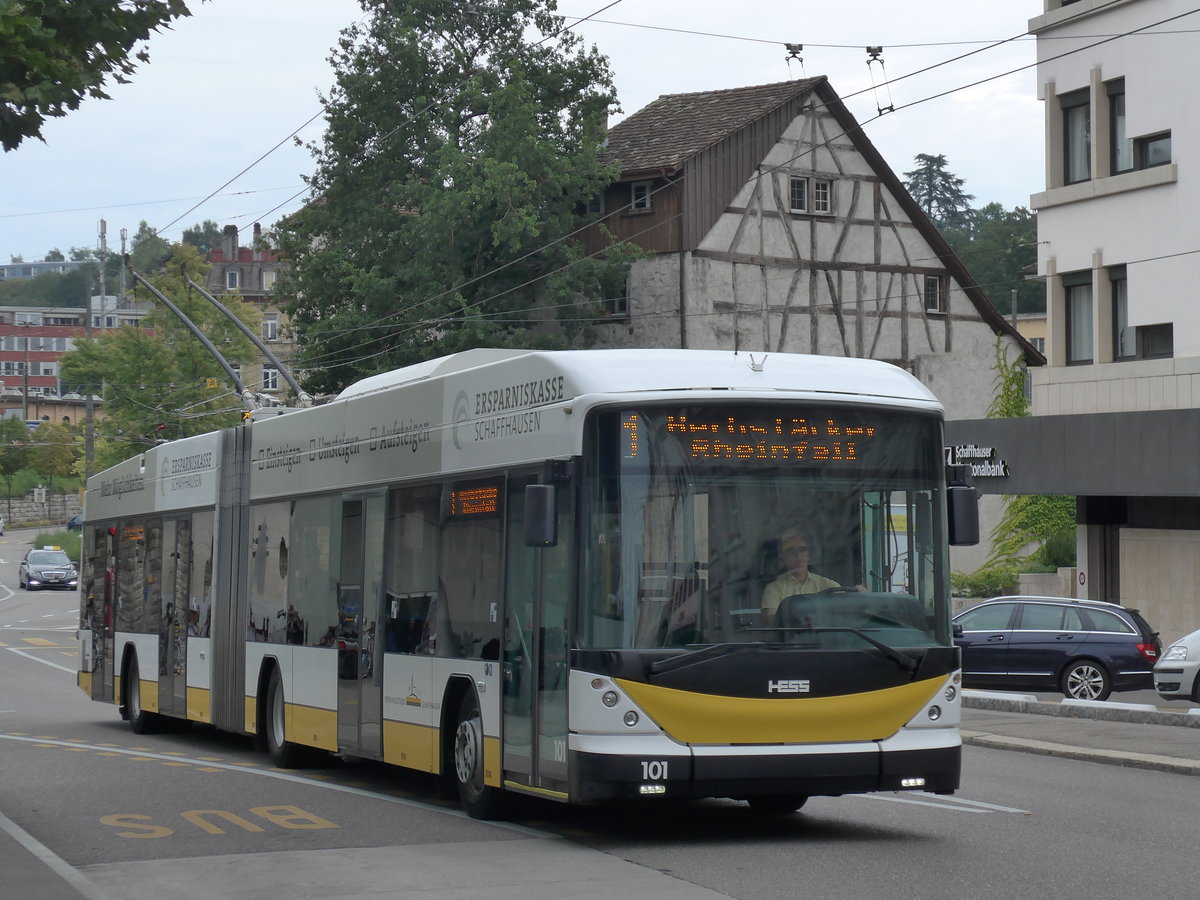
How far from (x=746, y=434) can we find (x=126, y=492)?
13.2m

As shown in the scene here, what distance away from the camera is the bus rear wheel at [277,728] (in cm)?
1591

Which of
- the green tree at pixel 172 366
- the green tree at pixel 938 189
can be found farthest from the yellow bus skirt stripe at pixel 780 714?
the green tree at pixel 938 189

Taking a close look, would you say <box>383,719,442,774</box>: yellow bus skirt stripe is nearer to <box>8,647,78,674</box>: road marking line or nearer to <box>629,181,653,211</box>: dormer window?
<box>8,647,78,674</box>: road marking line

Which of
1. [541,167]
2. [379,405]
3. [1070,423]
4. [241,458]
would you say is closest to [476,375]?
[379,405]

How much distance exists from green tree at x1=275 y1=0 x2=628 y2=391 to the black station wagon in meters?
19.0

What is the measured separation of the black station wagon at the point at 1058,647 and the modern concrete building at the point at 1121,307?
3808 mm

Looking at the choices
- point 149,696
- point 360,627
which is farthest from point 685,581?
point 149,696

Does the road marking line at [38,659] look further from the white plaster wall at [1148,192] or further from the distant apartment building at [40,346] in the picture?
the distant apartment building at [40,346]

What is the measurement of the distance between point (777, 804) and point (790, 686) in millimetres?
2211

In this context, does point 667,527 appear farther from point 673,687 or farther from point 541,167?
point 541,167

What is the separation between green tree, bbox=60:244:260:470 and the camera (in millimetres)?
73875

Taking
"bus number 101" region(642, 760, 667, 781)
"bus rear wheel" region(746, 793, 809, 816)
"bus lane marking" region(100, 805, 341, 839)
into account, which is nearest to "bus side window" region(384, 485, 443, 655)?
"bus lane marking" region(100, 805, 341, 839)

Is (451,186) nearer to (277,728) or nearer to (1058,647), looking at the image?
(1058,647)

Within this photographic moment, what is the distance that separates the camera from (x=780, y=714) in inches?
408
